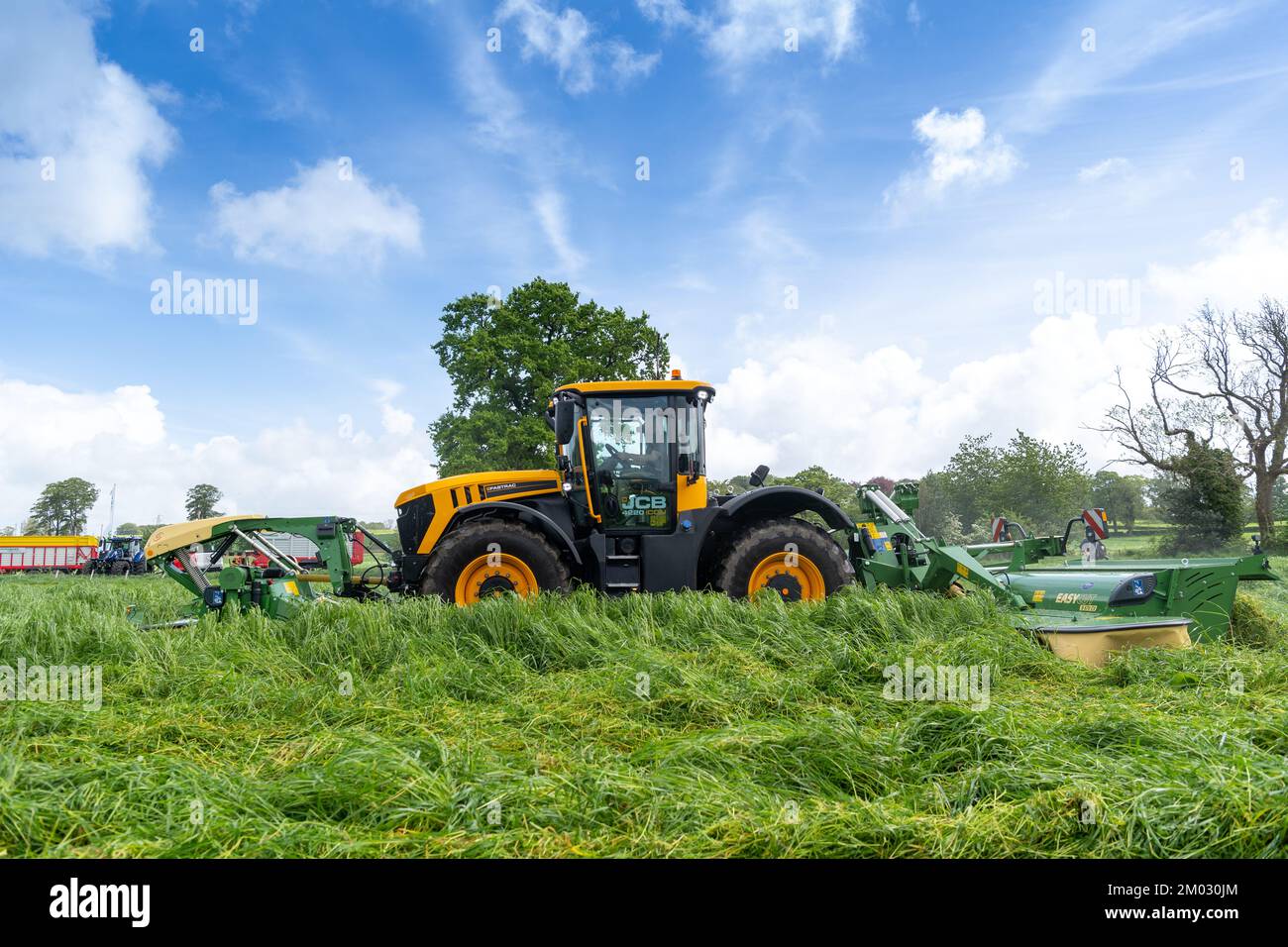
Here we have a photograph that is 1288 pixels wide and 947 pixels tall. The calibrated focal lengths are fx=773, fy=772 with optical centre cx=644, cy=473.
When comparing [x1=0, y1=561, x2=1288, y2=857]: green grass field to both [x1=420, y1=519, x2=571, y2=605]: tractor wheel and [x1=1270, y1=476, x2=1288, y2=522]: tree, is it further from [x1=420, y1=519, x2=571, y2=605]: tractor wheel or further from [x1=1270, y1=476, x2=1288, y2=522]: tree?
[x1=1270, y1=476, x2=1288, y2=522]: tree

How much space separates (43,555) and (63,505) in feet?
129

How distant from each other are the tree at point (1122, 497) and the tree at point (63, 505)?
8122 centimetres

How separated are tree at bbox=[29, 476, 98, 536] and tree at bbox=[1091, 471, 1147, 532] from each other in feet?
266

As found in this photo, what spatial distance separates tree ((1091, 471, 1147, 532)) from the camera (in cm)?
6062

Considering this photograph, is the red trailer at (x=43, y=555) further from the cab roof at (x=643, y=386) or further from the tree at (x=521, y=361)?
the cab roof at (x=643, y=386)

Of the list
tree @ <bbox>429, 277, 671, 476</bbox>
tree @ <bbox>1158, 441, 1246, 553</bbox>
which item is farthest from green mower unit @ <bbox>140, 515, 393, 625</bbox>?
tree @ <bbox>1158, 441, 1246, 553</bbox>

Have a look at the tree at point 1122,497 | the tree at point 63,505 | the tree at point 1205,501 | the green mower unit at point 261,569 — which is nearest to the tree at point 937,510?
the tree at point 1205,501

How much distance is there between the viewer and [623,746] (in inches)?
142

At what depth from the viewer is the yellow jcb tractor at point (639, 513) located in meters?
7.32

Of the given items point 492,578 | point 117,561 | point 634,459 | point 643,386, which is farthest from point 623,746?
point 117,561
